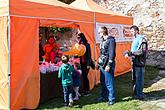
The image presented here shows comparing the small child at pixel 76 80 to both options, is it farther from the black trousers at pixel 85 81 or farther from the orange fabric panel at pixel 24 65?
the orange fabric panel at pixel 24 65

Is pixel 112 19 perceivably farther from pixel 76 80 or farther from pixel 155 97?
pixel 76 80

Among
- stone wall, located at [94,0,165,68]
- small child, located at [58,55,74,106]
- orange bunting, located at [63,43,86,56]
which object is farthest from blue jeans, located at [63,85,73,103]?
stone wall, located at [94,0,165,68]

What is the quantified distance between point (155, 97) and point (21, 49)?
3.81 metres

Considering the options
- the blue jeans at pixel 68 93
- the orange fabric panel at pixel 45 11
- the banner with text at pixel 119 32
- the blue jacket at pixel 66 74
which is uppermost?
the orange fabric panel at pixel 45 11

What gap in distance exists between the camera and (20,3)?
7.17 meters

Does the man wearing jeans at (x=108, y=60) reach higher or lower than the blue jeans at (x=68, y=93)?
higher

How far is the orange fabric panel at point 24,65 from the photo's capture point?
23.5 feet

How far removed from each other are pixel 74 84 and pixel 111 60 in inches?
48.9

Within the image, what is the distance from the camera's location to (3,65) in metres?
7.11

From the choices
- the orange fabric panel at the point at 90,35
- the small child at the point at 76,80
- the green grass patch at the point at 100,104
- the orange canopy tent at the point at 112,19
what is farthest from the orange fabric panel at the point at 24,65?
the orange canopy tent at the point at 112,19

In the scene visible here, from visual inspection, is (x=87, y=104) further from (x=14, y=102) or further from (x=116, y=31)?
(x=116, y=31)

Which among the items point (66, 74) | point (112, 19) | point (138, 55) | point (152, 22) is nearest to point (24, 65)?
point (66, 74)

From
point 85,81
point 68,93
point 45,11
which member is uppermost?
point 45,11

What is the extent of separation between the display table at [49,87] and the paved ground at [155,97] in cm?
226
